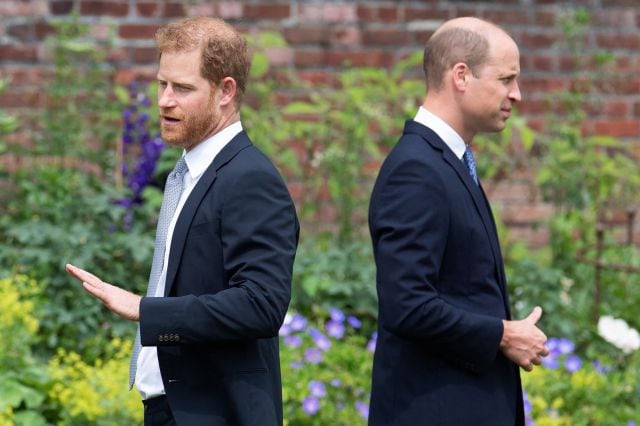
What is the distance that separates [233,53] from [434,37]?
25.8 inches

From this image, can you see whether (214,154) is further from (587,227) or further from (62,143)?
(587,227)

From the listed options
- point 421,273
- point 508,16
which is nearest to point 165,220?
point 421,273

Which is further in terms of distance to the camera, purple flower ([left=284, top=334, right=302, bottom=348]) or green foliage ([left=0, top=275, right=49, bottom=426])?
purple flower ([left=284, top=334, right=302, bottom=348])

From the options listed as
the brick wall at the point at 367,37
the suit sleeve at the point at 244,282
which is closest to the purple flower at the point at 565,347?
the brick wall at the point at 367,37

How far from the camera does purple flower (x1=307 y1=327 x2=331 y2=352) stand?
16.6 feet

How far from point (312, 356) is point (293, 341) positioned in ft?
0.38

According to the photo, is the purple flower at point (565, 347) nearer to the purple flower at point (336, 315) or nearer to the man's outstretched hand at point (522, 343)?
the purple flower at point (336, 315)

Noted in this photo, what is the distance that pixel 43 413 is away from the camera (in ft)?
15.4

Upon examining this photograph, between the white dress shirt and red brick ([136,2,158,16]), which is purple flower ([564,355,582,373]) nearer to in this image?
the white dress shirt

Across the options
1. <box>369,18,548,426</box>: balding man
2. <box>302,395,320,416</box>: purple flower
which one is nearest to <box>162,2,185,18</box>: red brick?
<box>302,395,320,416</box>: purple flower

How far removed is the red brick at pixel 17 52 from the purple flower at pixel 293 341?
219 cm

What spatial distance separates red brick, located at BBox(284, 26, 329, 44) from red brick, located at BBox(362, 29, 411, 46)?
229mm

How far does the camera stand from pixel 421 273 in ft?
10.4

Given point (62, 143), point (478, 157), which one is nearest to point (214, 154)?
point (62, 143)
